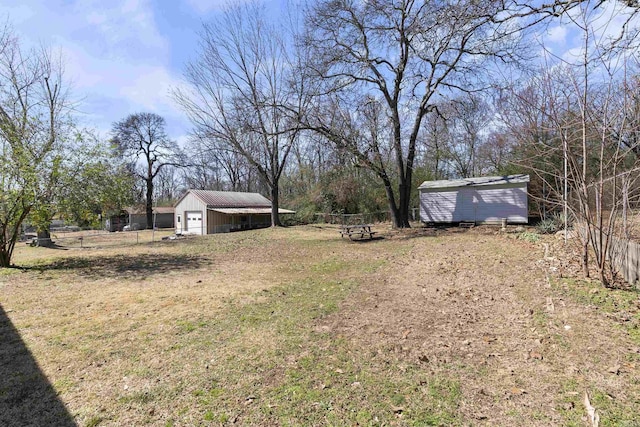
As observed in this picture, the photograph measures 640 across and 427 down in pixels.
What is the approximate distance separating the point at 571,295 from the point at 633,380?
239cm

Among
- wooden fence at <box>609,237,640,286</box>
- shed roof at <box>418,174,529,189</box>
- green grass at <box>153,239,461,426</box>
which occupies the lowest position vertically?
green grass at <box>153,239,461,426</box>

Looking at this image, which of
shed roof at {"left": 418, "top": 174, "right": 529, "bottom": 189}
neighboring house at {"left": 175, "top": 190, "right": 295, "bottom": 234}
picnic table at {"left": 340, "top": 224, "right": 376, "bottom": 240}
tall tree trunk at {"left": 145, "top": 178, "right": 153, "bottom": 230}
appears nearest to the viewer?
picnic table at {"left": 340, "top": 224, "right": 376, "bottom": 240}

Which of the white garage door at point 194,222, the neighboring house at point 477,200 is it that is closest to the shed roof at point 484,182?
the neighboring house at point 477,200

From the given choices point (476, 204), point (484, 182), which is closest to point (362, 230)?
point (476, 204)

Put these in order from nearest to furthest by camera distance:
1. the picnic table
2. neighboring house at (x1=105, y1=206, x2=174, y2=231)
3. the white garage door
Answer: the picnic table, the white garage door, neighboring house at (x1=105, y1=206, x2=174, y2=231)

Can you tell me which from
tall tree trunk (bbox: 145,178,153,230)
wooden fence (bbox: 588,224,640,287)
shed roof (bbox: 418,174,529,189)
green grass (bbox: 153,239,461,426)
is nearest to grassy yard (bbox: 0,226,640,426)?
green grass (bbox: 153,239,461,426)

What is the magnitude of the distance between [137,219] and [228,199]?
1954cm

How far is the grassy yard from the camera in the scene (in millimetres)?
2623

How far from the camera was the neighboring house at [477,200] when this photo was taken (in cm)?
1653

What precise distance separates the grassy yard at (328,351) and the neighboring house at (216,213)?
20.0m

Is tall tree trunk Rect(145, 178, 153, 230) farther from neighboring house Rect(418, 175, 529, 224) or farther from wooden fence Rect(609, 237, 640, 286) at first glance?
wooden fence Rect(609, 237, 640, 286)

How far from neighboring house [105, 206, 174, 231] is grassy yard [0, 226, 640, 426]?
122ft

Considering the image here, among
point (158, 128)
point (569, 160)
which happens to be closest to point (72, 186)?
point (569, 160)

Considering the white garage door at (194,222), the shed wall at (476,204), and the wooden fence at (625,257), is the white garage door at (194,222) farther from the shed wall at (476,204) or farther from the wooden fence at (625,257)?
the wooden fence at (625,257)
